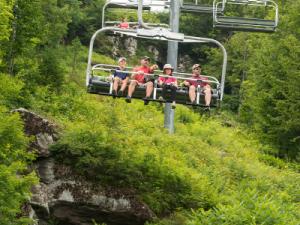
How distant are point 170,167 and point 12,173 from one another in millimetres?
5583

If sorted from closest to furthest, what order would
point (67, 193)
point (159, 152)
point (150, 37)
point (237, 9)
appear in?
point (150, 37) < point (67, 193) < point (159, 152) < point (237, 9)

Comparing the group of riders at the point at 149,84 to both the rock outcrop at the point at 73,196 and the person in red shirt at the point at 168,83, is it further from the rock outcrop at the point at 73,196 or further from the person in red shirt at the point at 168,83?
the rock outcrop at the point at 73,196

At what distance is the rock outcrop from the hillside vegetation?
0.29 meters

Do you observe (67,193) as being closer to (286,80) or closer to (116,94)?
(116,94)

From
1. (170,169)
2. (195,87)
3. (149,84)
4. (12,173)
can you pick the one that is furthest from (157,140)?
(12,173)

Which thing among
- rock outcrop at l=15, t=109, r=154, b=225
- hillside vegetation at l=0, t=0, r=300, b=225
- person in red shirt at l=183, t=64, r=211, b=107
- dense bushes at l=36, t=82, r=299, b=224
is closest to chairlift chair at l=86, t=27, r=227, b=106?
person in red shirt at l=183, t=64, r=211, b=107

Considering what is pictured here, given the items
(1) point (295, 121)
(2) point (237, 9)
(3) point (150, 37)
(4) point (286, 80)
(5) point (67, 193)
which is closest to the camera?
(3) point (150, 37)

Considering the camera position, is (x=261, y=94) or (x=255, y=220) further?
(x=261, y=94)

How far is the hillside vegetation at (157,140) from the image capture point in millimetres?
15492

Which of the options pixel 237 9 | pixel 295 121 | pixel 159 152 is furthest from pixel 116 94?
pixel 237 9

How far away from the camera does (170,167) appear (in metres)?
18.9

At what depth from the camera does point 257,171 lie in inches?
906

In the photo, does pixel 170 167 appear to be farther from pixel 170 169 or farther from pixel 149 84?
pixel 149 84

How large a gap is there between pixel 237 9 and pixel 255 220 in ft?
133
